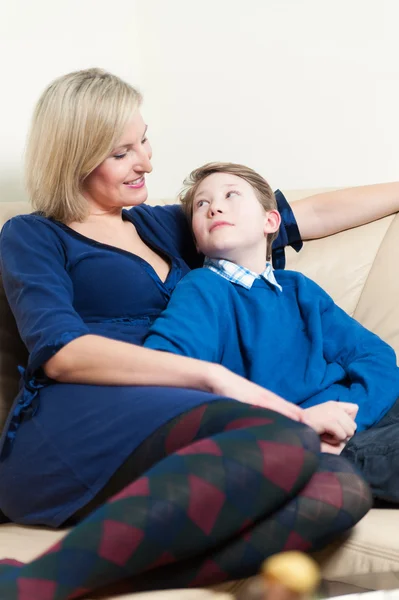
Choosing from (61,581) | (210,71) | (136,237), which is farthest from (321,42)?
(61,581)

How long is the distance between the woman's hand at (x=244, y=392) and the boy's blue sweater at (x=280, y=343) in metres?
0.18

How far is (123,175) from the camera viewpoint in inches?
72.5

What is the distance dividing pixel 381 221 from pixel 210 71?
870 millimetres

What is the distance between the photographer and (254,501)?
3.97 feet

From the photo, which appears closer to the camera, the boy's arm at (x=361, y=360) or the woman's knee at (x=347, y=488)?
the woman's knee at (x=347, y=488)

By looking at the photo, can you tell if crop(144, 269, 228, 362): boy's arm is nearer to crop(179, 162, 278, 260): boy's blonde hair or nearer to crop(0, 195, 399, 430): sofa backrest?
crop(179, 162, 278, 260): boy's blonde hair

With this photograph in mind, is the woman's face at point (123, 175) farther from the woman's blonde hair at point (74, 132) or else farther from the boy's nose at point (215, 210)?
the boy's nose at point (215, 210)

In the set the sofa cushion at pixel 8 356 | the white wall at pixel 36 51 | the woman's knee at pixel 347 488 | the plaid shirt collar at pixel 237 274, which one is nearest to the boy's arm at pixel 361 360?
the plaid shirt collar at pixel 237 274

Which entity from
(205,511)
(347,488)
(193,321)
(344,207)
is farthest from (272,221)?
(205,511)

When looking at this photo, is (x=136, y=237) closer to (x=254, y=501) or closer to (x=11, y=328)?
(x=11, y=328)

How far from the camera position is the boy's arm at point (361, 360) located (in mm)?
1722

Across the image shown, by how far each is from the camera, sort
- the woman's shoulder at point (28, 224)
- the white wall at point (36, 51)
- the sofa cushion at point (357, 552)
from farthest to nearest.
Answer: the white wall at point (36, 51), the woman's shoulder at point (28, 224), the sofa cushion at point (357, 552)

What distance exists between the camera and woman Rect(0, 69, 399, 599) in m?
1.18

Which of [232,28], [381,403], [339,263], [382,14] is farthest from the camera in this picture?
[232,28]
